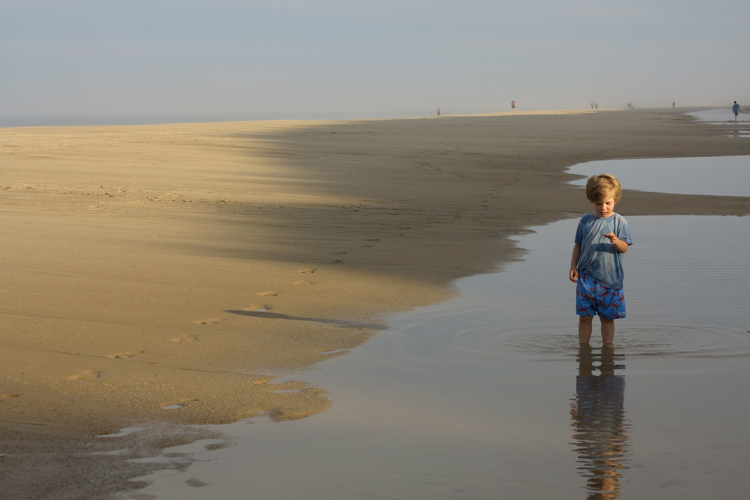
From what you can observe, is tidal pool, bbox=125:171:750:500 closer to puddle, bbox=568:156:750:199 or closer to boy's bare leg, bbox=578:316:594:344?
boy's bare leg, bbox=578:316:594:344

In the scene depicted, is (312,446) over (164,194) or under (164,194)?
under

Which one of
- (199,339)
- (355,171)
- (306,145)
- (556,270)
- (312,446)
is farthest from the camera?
(306,145)

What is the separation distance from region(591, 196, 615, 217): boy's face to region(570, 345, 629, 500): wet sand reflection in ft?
2.75

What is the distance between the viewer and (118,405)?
12.9ft

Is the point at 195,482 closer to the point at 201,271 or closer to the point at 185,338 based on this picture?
the point at 185,338

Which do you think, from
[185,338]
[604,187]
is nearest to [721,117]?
[604,187]

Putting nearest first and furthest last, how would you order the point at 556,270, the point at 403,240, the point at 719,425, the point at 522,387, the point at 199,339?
the point at 719,425, the point at 522,387, the point at 199,339, the point at 556,270, the point at 403,240

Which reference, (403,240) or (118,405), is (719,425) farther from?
(403,240)

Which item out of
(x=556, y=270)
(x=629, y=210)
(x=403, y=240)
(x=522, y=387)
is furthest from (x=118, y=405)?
(x=629, y=210)

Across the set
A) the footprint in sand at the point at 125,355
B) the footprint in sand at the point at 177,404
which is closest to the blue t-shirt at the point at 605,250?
the footprint in sand at the point at 177,404

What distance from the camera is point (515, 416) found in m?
3.89

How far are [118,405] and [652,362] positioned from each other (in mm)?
2966

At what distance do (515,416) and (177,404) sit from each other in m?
1.62

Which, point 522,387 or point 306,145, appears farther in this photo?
point 306,145
